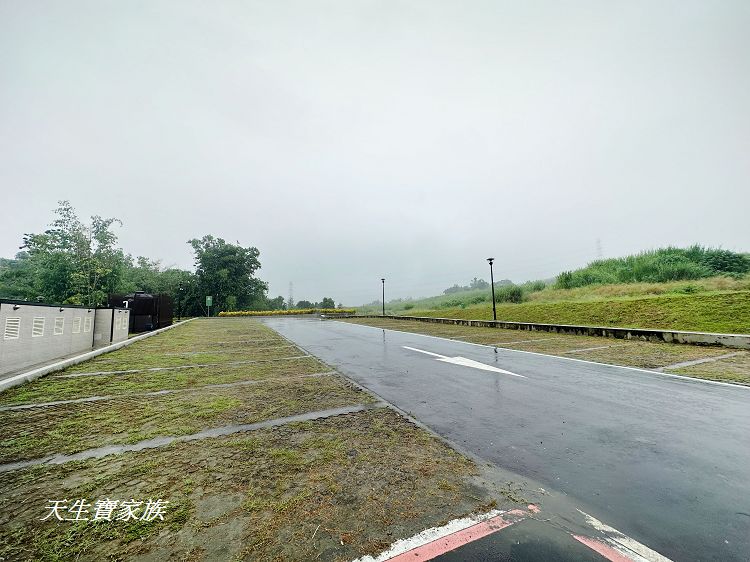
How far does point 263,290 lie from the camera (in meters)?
54.9

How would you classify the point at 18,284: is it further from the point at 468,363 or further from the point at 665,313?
the point at 665,313

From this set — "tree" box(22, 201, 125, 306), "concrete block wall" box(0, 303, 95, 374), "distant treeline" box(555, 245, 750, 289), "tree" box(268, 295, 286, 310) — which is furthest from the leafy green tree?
"distant treeline" box(555, 245, 750, 289)

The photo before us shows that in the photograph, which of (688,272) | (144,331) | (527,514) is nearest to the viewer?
(527,514)

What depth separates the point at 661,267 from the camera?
1919cm

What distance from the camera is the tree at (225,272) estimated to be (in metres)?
48.2

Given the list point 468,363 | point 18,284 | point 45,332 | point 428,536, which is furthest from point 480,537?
point 18,284

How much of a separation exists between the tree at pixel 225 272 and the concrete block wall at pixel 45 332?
37.9 metres

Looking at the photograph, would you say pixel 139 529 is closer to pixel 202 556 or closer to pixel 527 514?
pixel 202 556

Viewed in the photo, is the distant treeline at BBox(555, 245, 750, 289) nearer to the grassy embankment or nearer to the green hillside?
the green hillside

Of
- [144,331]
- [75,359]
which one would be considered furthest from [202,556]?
[144,331]

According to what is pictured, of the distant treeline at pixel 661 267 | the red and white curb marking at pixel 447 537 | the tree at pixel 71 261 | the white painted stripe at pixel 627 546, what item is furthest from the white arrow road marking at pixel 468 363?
the tree at pixel 71 261

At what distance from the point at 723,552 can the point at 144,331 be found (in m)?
20.7

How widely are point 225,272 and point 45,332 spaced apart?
42387 mm

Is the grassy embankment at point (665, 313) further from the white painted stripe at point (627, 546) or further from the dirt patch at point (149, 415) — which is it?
the dirt patch at point (149, 415)
